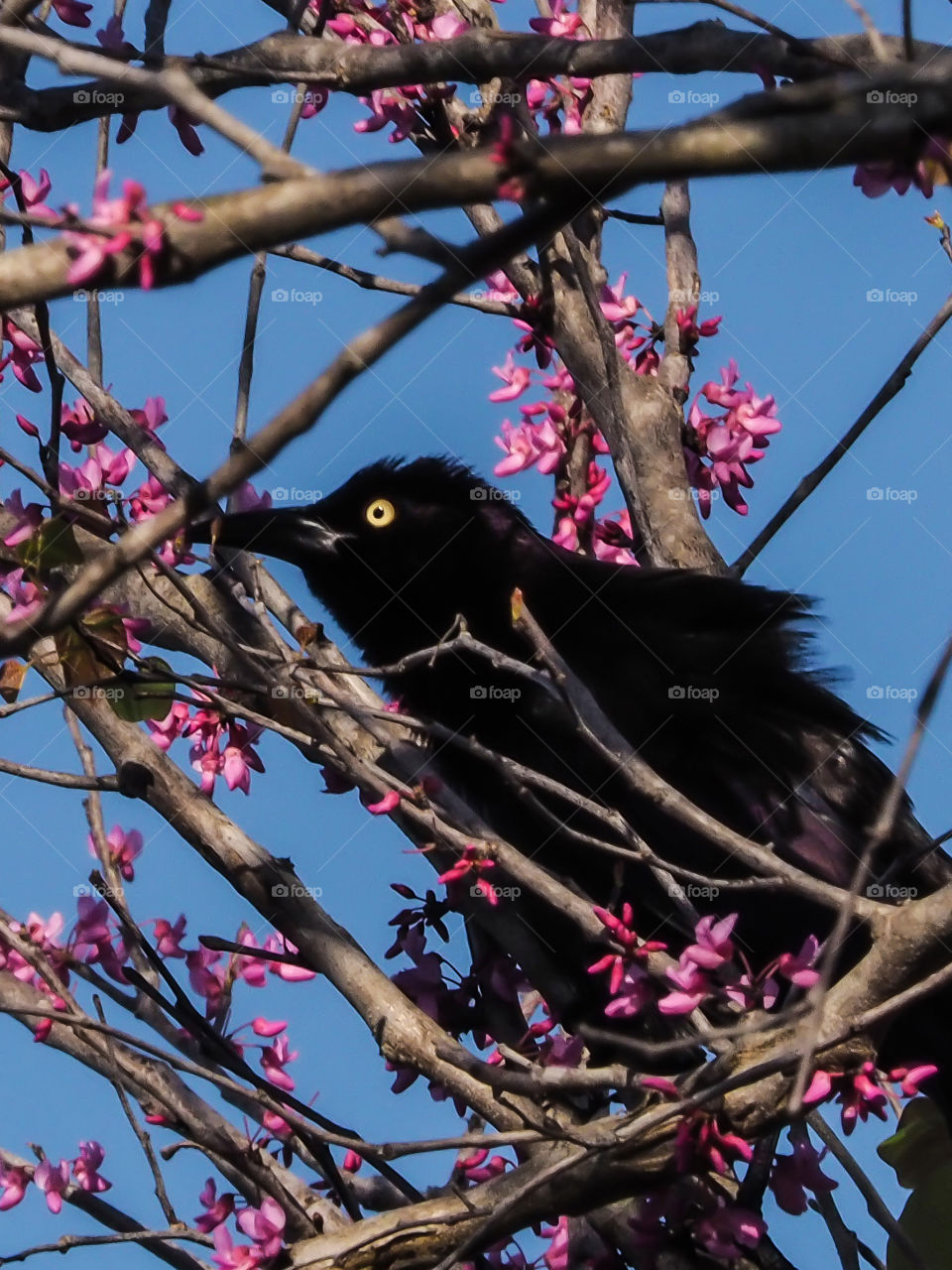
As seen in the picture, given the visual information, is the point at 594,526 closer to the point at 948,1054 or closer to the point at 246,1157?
the point at 948,1054

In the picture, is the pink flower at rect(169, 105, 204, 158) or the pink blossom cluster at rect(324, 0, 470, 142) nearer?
the pink flower at rect(169, 105, 204, 158)

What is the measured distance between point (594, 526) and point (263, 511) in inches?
48.7

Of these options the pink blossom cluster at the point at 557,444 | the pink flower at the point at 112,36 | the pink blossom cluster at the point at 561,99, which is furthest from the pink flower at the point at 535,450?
the pink flower at the point at 112,36

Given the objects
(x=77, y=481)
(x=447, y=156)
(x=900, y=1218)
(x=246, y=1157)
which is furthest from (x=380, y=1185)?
(x=447, y=156)

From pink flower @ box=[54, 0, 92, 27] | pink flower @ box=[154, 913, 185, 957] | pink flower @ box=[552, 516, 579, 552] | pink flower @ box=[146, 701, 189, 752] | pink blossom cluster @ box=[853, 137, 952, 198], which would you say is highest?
pink flower @ box=[54, 0, 92, 27]

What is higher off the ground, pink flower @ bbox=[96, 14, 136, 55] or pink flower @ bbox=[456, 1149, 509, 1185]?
pink flower @ bbox=[96, 14, 136, 55]

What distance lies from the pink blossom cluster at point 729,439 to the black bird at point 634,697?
20.2 inches

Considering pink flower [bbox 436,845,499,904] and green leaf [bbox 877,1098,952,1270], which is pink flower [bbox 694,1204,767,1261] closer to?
green leaf [bbox 877,1098,952,1270]

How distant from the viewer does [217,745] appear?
13.6 ft

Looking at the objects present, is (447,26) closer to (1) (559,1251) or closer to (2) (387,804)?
(2) (387,804)

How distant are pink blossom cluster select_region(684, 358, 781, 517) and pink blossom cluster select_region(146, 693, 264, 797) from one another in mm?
1942

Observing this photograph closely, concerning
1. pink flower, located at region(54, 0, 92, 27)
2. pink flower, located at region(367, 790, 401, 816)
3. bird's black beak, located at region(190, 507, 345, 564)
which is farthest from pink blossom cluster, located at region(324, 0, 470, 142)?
pink flower, located at region(367, 790, 401, 816)

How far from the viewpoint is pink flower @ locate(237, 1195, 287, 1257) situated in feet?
11.3

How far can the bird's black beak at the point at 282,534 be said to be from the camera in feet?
15.3
